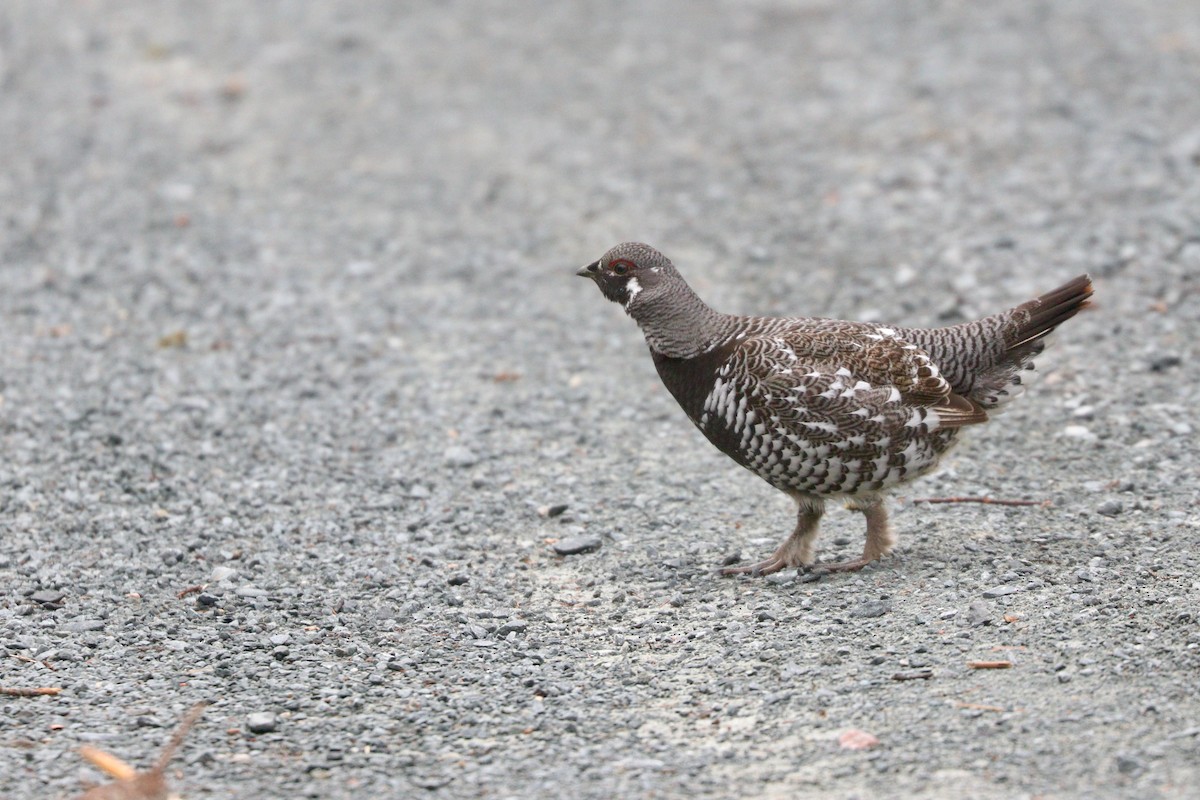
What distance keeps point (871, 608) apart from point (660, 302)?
1793mm

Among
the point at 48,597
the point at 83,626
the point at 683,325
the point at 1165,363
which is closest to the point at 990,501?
the point at 683,325

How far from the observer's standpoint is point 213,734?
536 cm

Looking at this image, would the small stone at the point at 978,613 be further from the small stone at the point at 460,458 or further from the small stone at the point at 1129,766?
the small stone at the point at 460,458

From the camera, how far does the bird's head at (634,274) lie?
22.8ft

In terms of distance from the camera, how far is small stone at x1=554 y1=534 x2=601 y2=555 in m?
7.12

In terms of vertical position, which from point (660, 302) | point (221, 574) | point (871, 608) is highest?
point (660, 302)

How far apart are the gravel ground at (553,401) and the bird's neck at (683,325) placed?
1059 mm

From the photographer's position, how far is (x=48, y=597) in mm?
6504

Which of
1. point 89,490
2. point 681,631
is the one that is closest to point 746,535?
point 681,631

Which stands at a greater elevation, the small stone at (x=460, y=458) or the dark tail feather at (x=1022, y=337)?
the dark tail feather at (x=1022, y=337)

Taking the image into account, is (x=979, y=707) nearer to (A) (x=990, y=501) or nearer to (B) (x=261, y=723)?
(A) (x=990, y=501)

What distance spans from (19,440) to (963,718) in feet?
18.9

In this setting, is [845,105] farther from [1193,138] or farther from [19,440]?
[19,440]

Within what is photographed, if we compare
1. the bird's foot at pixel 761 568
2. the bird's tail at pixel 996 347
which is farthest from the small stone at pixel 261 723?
the bird's tail at pixel 996 347
